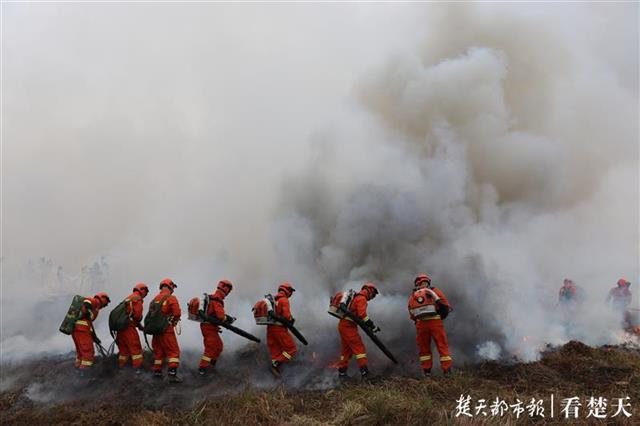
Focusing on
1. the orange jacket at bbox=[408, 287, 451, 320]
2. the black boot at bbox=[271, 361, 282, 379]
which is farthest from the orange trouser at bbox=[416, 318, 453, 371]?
the black boot at bbox=[271, 361, 282, 379]

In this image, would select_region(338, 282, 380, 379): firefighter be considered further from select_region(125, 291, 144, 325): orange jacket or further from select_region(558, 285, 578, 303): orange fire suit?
select_region(558, 285, 578, 303): orange fire suit

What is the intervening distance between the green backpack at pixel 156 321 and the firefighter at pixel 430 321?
5.54 metres

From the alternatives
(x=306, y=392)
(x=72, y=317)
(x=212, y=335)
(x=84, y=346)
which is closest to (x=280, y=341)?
(x=306, y=392)

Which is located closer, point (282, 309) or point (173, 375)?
point (173, 375)

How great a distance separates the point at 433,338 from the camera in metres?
10.1

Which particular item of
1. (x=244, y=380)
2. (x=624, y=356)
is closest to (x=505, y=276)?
(x=624, y=356)

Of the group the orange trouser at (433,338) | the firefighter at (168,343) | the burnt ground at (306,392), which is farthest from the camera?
the firefighter at (168,343)

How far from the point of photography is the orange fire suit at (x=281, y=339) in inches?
434

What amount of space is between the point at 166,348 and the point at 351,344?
4206mm

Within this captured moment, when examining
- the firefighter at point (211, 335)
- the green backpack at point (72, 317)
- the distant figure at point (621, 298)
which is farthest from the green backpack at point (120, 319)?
the distant figure at point (621, 298)

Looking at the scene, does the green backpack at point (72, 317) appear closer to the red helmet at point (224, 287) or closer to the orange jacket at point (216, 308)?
the orange jacket at point (216, 308)

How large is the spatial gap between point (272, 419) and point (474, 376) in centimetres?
473

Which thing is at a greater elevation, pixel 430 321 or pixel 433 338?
pixel 430 321

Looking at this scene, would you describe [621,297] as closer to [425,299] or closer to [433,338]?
[433,338]
